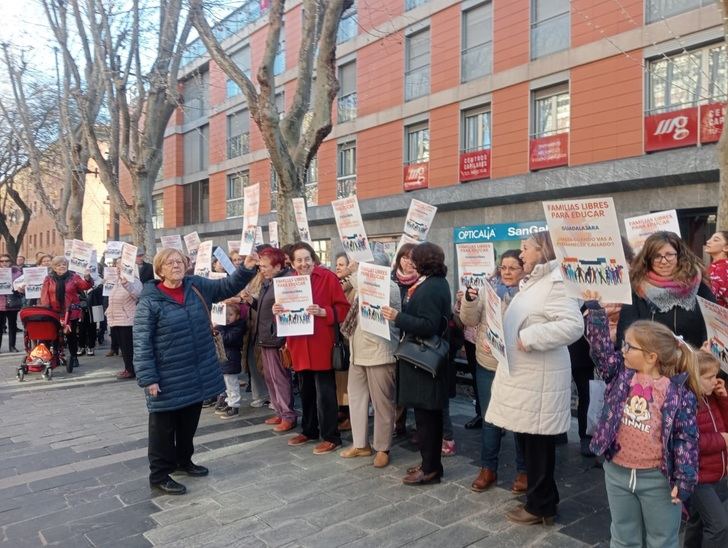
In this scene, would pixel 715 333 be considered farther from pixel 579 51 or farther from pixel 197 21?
pixel 579 51

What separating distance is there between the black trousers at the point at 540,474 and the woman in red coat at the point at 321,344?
216 centimetres

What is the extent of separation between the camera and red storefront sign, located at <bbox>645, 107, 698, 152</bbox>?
14.1 meters

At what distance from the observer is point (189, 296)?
15.8 feet

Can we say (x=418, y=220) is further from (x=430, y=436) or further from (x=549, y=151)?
(x=549, y=151)

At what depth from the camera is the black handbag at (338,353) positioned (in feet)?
18.4

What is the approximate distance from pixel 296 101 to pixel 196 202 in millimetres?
28229

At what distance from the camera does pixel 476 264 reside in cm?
580

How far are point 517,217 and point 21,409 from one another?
14179 mm

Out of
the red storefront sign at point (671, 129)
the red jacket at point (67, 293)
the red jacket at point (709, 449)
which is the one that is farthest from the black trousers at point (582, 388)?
the red storefront sign at point (671, 129)

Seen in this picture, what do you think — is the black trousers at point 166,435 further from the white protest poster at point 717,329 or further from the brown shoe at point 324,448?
the white protest poster at point 717,329

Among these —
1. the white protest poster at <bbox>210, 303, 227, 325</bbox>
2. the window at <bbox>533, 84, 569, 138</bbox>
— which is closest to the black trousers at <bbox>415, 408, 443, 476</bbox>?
the white protest poster at <bbox>210, 303, 227, 325</bbox>

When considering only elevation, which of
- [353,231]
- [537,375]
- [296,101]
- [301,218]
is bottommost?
[537,375]

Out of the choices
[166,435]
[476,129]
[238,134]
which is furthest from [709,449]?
[238,134]

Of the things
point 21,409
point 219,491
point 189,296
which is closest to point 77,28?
point 21,409
